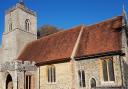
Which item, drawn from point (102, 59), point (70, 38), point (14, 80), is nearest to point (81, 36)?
point (70, 38)

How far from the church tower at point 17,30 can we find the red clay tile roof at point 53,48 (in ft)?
6.58

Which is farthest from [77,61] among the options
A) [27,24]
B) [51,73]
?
[27,24]

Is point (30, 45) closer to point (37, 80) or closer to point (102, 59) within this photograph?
point (37, 80)

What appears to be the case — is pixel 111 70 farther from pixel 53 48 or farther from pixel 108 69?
pixel 53 48

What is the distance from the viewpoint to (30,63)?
77.3ft

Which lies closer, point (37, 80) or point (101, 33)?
point (101, 33)

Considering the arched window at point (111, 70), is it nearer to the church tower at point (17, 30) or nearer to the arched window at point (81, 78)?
the arched window at point (81, 78)

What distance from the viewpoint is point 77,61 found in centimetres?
2014

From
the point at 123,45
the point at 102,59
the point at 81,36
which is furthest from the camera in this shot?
the point at 81,36

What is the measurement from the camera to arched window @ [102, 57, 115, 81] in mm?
17309

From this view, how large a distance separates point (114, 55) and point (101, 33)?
4065 mm

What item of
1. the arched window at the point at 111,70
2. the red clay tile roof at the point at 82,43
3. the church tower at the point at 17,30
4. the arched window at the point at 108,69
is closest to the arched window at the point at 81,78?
the red clay tile roof at the point at 82,43

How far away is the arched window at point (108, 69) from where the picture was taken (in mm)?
17309

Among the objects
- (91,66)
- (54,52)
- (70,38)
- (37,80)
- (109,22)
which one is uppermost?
(109,22)
